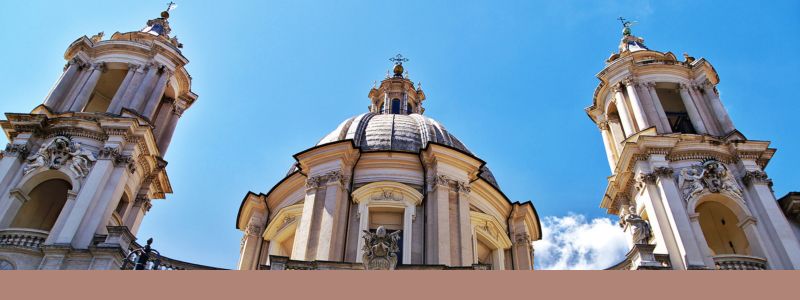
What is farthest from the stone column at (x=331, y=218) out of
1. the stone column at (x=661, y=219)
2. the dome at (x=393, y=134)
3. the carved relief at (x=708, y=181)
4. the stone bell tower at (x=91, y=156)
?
the carved relief at (x=708, y=181)

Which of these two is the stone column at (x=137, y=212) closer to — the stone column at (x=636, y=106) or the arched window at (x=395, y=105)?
the arched window at (x=395, y=105)

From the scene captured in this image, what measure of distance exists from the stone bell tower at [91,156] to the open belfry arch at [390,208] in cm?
468

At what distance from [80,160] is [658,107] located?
63.6 ft

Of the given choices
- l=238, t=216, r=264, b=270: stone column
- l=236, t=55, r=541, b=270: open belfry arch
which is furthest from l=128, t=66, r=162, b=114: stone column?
l=238, t=216, r=264, b=270: stone column

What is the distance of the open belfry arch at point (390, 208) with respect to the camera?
19266mm

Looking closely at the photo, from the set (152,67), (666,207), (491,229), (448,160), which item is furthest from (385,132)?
(666,207)

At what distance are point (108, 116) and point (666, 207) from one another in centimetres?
1772

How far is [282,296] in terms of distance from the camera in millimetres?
10188

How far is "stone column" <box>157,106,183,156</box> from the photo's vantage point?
2227 cm

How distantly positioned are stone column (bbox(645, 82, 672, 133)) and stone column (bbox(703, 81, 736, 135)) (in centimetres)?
172

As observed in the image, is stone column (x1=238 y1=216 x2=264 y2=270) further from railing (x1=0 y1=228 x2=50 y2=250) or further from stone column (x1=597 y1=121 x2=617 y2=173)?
stone column (x1=597 y1=121 x2=617 y2=173)

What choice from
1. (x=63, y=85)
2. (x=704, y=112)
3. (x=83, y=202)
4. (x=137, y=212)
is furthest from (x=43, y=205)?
(x=704, y=112)

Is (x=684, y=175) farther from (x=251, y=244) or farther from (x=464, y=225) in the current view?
A: (x=251, y=244)

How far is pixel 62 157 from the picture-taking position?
57.9 ft
